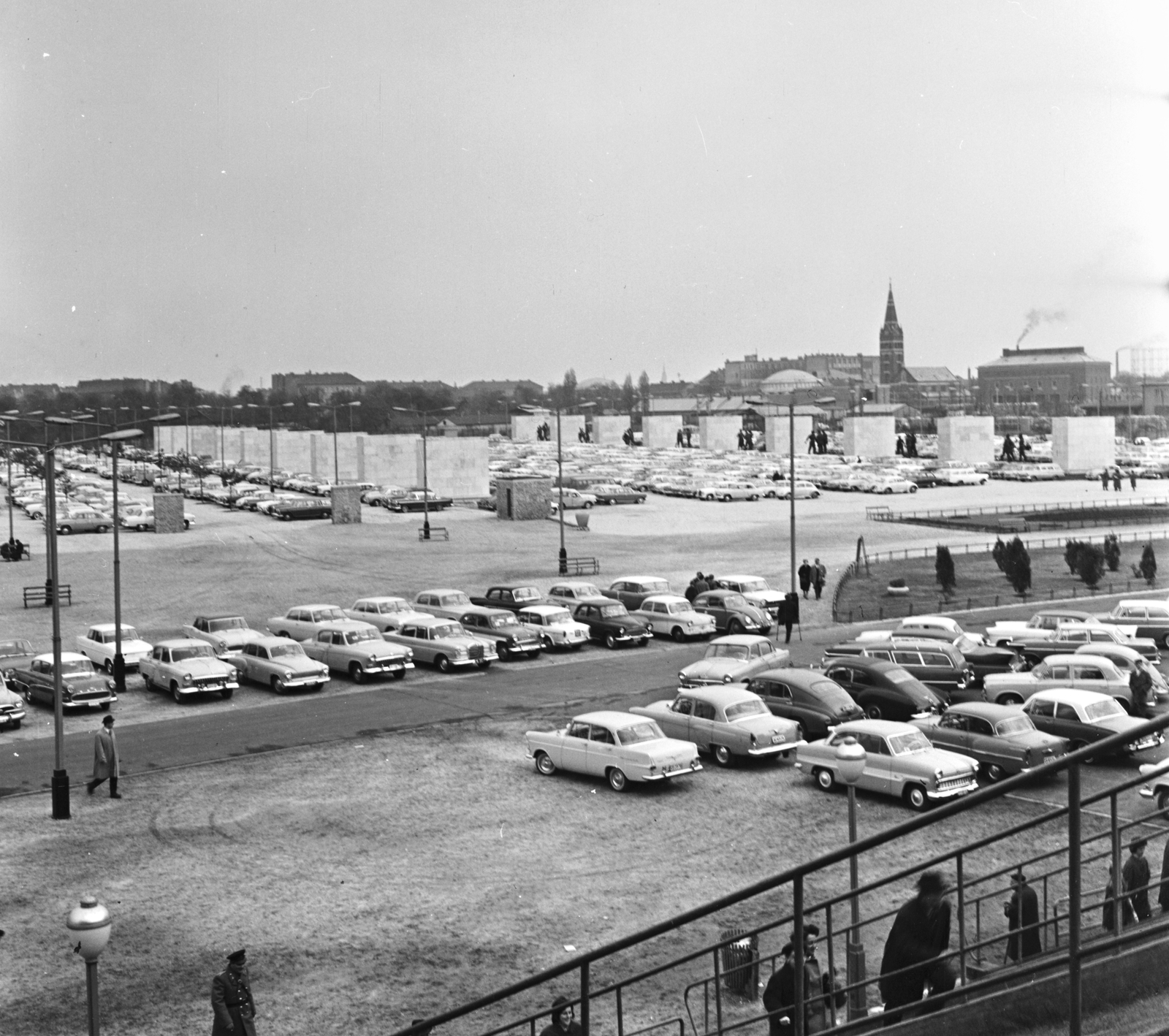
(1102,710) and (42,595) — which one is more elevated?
(1102,710)

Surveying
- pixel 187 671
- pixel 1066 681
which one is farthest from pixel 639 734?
pixel 187 671

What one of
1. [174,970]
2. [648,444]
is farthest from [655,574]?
[648,444]

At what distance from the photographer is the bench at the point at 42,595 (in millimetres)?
40031

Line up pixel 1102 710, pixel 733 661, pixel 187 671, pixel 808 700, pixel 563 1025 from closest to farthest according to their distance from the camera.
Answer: pixel 563 1025, pixel 1102 710, pixel 808 700, pixel 733 661, pixel 187 671

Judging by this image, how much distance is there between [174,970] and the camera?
13.0 m

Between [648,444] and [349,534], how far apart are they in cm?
8807

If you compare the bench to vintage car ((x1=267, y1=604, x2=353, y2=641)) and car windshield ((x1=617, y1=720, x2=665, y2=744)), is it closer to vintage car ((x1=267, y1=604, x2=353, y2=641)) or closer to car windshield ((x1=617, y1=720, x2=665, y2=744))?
vintage car ((x1=267, y1=604, x2=353, y2=641))

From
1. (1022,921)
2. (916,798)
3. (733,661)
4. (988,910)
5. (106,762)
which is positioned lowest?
(916,798)

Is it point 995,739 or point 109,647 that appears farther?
point 109,647

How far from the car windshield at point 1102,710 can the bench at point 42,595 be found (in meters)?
29.7

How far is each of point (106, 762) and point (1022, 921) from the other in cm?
1560

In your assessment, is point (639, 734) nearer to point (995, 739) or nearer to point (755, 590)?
point (995, 739)

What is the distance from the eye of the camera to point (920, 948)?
597cm

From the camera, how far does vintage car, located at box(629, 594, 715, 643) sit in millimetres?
32219
